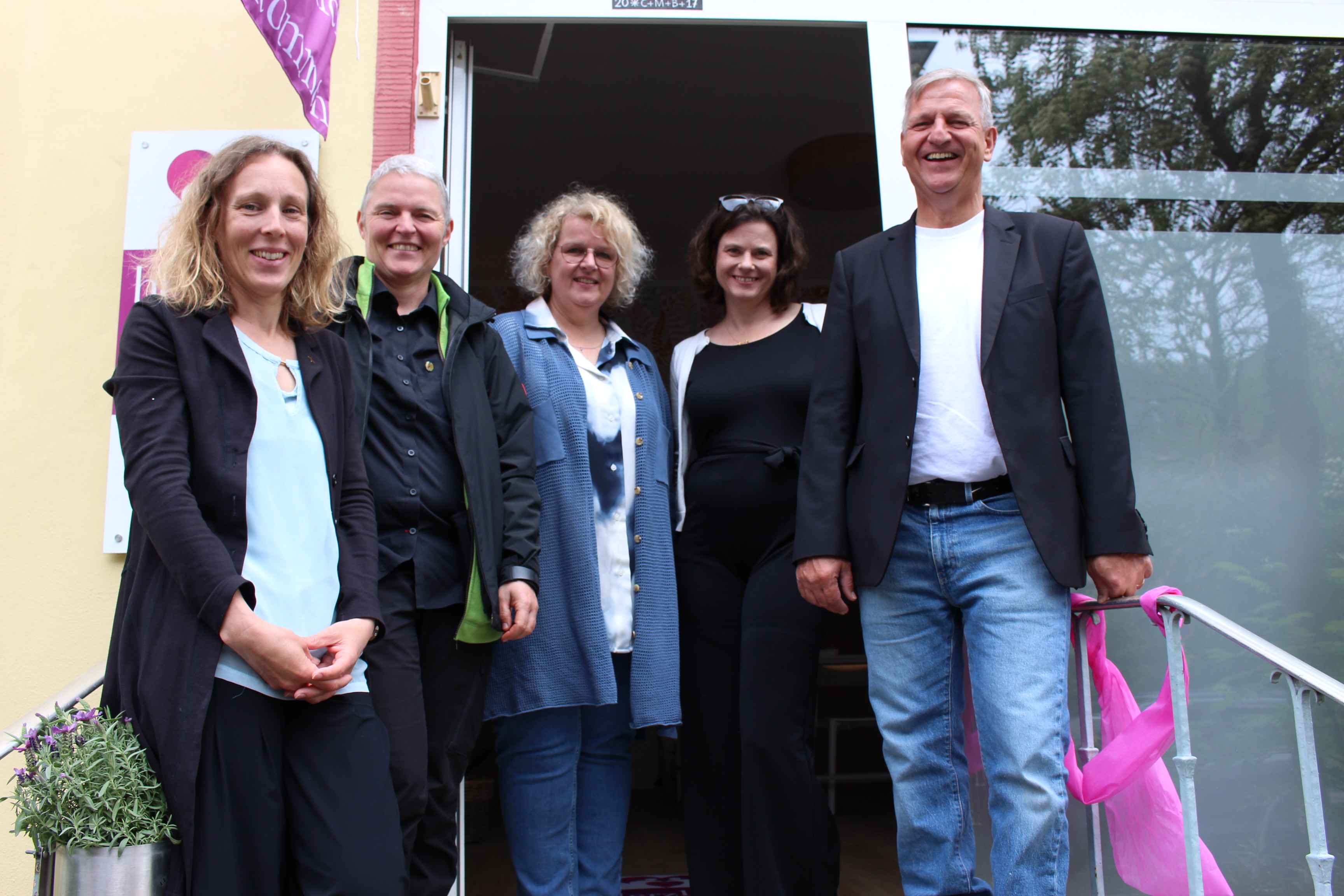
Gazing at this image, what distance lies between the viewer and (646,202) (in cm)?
589

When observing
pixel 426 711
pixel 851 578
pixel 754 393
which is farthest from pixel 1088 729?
pixel 426 711

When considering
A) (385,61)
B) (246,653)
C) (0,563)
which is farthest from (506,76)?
(246,653)

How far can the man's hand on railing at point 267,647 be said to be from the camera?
53.7 inches

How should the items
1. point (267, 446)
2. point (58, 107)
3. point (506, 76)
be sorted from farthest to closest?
point (506, 76) → point (58, 107) → point (267, 446)

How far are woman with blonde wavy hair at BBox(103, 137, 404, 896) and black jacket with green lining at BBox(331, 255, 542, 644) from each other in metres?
0.23

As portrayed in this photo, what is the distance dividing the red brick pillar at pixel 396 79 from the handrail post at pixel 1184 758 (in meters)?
2.32

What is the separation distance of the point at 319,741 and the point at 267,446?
47 cm

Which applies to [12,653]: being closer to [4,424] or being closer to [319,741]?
[4,424]

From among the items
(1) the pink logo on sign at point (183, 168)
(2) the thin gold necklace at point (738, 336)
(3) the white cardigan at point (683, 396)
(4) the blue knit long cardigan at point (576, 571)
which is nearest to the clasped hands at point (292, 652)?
(4) the blue knit long cardigan at point (576, 571)

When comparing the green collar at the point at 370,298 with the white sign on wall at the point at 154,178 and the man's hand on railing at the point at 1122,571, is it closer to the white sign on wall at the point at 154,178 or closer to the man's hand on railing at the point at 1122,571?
the white sign on wall at the point at 154,178

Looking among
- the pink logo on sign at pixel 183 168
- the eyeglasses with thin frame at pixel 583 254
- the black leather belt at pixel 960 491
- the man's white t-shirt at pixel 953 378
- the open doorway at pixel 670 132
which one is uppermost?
the open doorway at pixel 670 132

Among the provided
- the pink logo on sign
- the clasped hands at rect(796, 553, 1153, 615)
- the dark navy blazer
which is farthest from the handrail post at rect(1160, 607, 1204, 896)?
the pink logo on sign

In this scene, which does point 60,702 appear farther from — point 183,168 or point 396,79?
point 396,79

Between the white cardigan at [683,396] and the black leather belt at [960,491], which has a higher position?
the white cardigan at [683,396]
